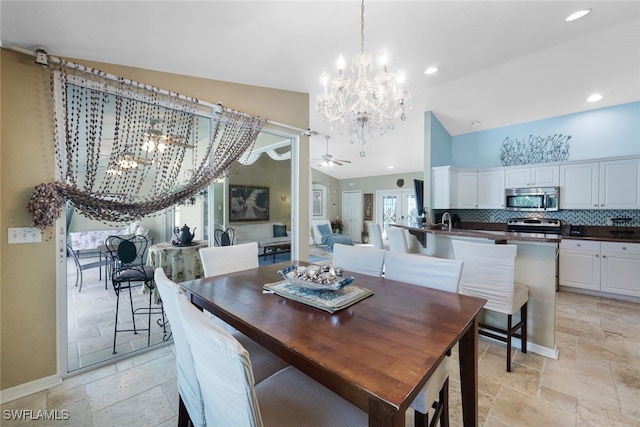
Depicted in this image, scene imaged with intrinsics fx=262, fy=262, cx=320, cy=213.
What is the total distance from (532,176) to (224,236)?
16.7ft

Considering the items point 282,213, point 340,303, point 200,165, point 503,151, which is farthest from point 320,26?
point 503,151

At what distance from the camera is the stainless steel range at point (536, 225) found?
4.40 meters

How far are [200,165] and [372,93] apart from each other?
1.83 m

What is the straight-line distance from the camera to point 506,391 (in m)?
1.93

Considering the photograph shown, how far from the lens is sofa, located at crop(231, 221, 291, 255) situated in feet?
13.7

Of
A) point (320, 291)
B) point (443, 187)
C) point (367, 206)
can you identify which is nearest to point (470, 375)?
point (320, 291)

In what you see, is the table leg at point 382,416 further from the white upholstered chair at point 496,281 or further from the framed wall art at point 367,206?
the framed wall art at point 367,206

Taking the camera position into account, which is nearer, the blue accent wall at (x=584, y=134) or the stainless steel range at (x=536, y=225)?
the blue accent wall at (x=584, y=134)

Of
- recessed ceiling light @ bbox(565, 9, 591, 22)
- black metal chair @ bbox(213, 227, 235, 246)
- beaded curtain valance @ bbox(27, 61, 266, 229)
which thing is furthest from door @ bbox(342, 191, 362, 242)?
recessed ceiling light @ bbox(565, 9, 591, 22)

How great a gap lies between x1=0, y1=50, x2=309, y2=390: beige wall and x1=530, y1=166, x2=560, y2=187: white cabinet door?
620cm

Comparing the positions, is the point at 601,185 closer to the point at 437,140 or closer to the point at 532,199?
the point at 532,199

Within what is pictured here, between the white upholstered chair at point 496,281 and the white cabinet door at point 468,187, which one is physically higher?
the white cabinet door at point 468,187

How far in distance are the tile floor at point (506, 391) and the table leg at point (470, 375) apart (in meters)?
0.33

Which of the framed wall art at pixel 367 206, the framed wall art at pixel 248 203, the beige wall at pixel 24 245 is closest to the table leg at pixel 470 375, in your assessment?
the beige wall at pixel 24 245
